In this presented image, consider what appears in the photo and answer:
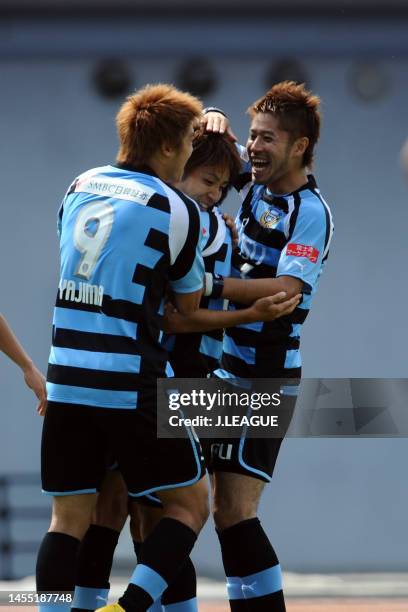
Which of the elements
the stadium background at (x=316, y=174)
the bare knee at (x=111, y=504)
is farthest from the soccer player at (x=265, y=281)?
the stadium background at (x=316, y=174)

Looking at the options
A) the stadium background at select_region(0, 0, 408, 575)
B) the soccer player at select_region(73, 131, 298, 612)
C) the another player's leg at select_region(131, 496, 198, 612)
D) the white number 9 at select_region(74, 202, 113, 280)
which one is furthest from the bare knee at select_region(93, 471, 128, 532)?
the stadium background at select_region(0, 0, 408, 575)

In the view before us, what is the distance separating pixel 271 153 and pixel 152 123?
72 centimetres

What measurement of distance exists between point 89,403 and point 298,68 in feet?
15.0

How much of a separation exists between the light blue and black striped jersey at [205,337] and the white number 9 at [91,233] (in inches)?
23.3

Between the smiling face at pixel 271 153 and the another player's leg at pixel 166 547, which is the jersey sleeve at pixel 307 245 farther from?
the another player's leg at pixel 166 547

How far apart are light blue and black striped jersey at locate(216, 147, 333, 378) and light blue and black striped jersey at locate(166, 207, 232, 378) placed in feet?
0.42

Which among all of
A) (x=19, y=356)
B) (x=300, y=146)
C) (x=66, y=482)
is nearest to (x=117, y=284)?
(x=19, y=356)

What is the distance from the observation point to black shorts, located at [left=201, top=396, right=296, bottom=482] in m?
4.75

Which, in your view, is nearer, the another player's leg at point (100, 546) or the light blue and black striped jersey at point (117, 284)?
the light blue and black striped jersey at point (117, 284)

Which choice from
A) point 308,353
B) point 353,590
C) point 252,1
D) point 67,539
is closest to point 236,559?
point 67,539

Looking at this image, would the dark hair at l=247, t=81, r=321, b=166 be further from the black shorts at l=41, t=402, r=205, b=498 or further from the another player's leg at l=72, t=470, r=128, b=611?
the another player's leg at l=72, t=470, r=128, b=611

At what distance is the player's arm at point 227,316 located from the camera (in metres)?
4.51

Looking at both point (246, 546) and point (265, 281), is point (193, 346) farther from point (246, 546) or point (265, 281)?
point (246, 546)

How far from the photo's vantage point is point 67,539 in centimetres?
425
